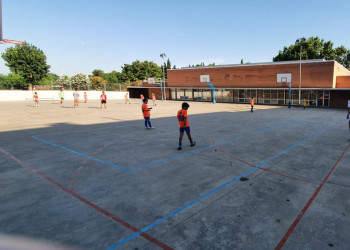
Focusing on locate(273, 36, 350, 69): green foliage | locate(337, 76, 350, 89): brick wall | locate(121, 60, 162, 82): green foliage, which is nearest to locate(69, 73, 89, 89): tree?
locate(121, 60, 162, 82): green foliage

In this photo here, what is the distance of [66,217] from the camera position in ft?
15.5

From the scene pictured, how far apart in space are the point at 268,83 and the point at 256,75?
245 centimetres

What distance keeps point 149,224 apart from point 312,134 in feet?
39.8

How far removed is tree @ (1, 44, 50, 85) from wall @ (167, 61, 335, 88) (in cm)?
3591

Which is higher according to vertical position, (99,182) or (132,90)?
(132,90)

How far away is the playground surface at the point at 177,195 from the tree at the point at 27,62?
58.2 m

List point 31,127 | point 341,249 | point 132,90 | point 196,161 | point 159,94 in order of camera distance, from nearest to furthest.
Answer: point 341,249 < point 196,161 < point 31,127 < point 159,94 < point 132,90

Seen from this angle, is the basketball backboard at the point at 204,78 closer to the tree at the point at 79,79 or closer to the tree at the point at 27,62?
the tree at the point at 27,62

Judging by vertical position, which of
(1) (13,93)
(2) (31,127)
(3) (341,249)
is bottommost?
(3) (341,249)

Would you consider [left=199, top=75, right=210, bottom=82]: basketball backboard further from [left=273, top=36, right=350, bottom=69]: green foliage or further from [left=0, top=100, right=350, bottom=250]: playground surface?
[left=0, top=100, right=350, bottom=250]: playground surface

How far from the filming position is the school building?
3108 cm

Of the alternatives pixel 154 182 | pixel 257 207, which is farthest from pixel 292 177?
pixel 154 182

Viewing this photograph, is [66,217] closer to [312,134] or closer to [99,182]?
[99,182]

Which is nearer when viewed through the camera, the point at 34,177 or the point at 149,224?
the point at 149,224
